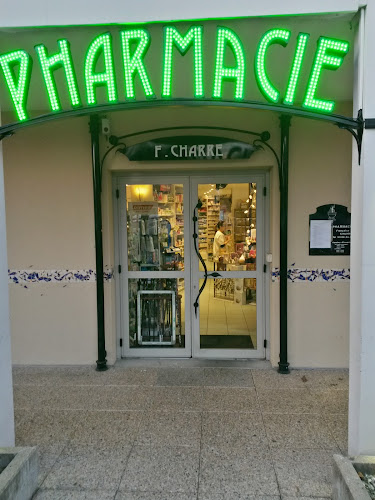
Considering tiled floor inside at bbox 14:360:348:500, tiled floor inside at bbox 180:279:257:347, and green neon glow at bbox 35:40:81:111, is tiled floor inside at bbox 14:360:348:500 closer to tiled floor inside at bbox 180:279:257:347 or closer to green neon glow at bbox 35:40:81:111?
tiled floor inside at bbox 180:279:257:347

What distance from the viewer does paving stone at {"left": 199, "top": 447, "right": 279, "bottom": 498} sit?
2580 mm

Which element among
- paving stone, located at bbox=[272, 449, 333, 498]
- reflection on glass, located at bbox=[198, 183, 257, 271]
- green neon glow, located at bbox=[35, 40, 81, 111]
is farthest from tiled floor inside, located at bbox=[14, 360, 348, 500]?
green neon glow, located at bbox=[35, 40, 81, 111]

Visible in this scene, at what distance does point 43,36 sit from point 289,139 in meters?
2.78

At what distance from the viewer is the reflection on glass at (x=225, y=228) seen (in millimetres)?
4828

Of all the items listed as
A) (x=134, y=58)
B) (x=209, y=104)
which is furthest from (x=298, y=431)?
(x=134, y=58)

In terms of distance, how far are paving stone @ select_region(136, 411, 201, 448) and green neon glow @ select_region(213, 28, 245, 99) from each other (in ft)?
8.79

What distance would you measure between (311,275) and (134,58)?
315 cm

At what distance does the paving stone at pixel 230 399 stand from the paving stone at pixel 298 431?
23 cm

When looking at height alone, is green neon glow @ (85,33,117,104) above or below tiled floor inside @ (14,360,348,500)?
above

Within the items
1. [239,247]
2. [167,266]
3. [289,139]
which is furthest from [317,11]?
[167,266]

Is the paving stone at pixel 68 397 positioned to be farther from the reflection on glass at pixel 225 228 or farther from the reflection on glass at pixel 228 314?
the reflection on glass at pixel 225 228

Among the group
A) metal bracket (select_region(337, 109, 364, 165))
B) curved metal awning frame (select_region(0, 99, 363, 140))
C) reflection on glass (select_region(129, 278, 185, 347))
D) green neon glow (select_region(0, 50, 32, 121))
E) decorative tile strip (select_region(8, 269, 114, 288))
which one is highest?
green neon glow (select_region(0, 50, 32, 121))

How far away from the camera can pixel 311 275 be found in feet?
15.1

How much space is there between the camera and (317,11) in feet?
8.39
